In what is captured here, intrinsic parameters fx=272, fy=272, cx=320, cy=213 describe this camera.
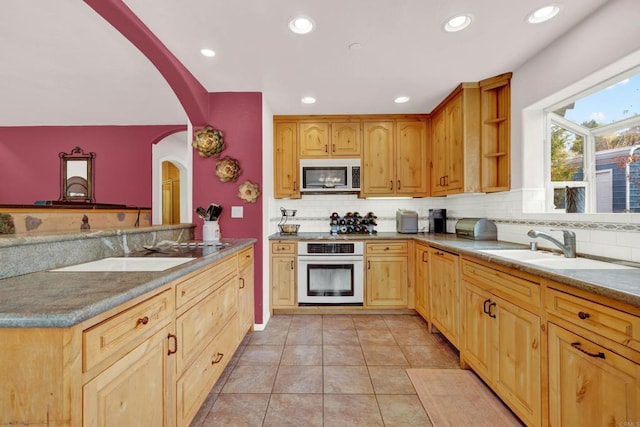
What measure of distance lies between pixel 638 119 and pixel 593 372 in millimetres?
1490

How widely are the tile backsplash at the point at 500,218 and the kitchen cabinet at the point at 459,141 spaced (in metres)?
0.30

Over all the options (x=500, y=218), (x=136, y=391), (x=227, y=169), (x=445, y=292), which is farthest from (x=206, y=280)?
(x=500, y=218)

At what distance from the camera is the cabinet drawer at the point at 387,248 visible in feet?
9.89

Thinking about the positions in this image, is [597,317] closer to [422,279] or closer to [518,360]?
[518,360]

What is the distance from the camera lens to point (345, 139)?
11.0 ft

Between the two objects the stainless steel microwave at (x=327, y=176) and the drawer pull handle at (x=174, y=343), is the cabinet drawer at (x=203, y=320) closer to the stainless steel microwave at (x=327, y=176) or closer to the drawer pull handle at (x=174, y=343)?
the drawer pull handle at (x=174, y=343)

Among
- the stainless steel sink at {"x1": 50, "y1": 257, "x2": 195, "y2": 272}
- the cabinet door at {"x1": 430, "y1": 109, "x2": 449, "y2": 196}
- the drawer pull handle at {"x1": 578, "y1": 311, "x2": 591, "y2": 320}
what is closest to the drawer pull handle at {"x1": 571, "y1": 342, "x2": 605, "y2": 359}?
the drawer pull handle at {"x1": 578, "y1": 311, "x2": 591, "y2": 320}

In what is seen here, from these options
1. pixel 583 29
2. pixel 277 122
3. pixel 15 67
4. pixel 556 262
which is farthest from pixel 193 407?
pixel 15 67

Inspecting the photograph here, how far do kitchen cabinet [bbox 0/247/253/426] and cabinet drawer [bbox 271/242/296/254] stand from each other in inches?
52.0

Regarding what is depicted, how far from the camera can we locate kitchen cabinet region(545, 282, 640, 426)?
920 millimetres

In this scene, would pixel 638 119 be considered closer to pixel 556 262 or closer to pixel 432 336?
pixel 556 262

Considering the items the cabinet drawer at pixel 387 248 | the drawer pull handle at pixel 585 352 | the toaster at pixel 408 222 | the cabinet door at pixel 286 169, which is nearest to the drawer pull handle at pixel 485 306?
the drawer pull handle at pixel 585 352

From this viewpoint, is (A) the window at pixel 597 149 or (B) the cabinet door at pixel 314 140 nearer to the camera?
(A) the window at pixel 597 149

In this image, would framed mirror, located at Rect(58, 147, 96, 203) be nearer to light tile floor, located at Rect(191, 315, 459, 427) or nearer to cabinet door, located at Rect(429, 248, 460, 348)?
light tile floor, located at Rect(191, 315, 459, 427)
